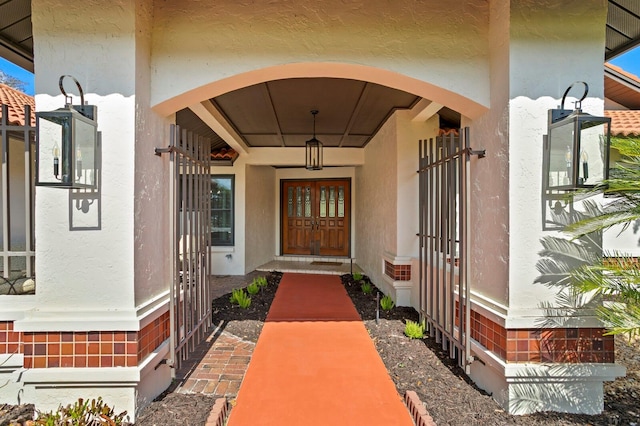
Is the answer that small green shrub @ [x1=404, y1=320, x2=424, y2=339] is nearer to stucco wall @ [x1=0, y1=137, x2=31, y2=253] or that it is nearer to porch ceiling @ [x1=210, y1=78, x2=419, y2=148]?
porch ceiling @ [x1=210, y1=78, x2=419, y2=148]

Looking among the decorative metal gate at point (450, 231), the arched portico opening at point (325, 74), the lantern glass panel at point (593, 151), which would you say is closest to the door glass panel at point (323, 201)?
the decorative metal gate at point (450, 231)

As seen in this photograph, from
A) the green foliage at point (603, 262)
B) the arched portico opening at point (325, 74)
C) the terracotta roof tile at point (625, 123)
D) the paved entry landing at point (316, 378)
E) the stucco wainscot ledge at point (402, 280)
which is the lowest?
the paved entry landing at point (316, 378)

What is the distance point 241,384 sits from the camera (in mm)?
2867

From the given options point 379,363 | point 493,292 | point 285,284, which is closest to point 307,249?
point 285,284

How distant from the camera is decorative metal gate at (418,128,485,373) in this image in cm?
292

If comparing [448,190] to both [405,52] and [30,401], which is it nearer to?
[405,52]

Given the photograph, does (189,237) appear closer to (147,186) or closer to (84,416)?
(147,186)

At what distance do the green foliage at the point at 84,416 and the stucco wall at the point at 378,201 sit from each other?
3.95 meters

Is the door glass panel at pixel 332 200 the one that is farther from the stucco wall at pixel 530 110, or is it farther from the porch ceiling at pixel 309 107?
the stucco wall at pixel 530 110

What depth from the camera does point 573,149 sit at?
235cm

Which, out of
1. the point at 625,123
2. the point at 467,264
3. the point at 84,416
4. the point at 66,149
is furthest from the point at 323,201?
the point at 84,416

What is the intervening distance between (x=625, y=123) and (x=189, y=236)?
6738mm

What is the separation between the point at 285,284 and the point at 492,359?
4.53 metres

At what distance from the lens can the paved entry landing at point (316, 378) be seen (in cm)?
241
